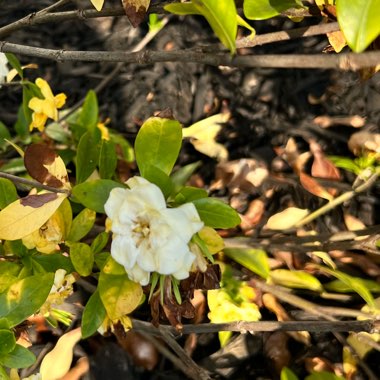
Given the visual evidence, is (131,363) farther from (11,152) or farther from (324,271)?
(11,152)

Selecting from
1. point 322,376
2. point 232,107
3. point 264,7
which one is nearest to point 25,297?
point 264,7

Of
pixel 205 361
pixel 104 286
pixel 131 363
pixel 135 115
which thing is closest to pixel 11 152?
pixel 135 115

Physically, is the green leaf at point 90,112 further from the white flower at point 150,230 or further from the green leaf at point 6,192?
the white flower at point 150,230

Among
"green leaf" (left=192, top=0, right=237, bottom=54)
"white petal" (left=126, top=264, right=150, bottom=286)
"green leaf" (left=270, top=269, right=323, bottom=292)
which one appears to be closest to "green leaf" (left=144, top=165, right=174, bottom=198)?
"white petal" (left=126, top=264, right=150, bottom=286)

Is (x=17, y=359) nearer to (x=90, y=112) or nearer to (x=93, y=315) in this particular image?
(x=93, y=315)

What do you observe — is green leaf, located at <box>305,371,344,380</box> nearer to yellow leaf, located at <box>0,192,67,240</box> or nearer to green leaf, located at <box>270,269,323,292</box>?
green leaf, located at <box>270,269,323,292</box>
